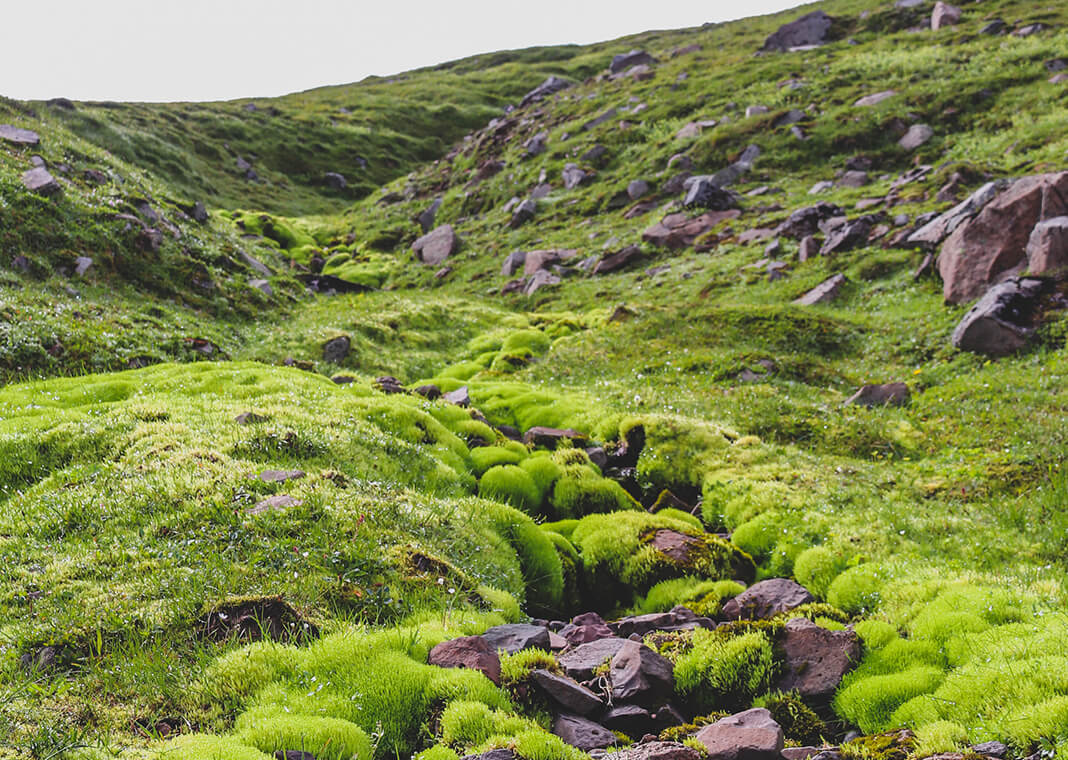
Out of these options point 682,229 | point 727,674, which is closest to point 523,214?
point 682,229

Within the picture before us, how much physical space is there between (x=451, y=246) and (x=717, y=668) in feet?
180

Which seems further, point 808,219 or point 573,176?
point 573,176

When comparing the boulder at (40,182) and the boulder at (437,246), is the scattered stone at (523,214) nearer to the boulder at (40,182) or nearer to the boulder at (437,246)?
the boulder at (437,246)

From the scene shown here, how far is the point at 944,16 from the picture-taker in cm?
7544

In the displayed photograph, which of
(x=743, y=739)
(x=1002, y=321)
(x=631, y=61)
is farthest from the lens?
(x=631, y=61)

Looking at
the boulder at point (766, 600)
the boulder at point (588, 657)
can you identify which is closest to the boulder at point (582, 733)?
the boulder at point (588, 657)

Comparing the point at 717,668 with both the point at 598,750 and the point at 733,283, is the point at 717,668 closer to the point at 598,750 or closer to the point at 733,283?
the point at 598,750

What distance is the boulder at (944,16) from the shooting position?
7500 centimetres

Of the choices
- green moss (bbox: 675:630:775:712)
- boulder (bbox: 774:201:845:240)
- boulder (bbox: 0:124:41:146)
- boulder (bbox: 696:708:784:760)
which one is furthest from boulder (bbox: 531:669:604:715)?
boulder (bbox: 0:124:41:146)

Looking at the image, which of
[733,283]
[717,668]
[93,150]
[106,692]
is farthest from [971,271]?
[93,150]

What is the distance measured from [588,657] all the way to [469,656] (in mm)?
2267

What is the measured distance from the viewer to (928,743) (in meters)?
7.59

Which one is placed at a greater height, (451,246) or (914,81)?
(914,81)

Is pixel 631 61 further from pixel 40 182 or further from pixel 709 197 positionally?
pixel 40 182
